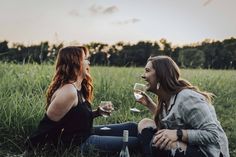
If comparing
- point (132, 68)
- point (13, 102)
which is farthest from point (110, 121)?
point (132, 68)

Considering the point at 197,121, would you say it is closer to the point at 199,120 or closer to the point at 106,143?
the point at 199,120

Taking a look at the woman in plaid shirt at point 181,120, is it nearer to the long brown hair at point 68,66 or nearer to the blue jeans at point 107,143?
the blue jeans at point 107,143

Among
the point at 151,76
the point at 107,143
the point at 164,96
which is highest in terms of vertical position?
the point at 151,76

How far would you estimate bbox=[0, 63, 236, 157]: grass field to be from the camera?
510 centimetres

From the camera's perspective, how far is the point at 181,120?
13.3 ft

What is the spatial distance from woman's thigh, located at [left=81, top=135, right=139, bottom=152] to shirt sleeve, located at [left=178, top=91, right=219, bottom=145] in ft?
2.90

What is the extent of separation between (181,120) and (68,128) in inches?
39.7

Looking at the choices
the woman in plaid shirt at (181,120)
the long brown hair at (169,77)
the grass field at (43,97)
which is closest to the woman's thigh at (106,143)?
the grass field at (43,97)

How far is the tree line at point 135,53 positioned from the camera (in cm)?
911

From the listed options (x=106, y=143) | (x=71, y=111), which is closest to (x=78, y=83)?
(x=71, y=111)

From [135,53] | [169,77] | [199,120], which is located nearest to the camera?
[199,120]

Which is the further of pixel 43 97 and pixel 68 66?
pixel 43 97

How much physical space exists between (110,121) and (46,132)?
171cm

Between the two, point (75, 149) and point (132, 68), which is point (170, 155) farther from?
point (132, 68)
